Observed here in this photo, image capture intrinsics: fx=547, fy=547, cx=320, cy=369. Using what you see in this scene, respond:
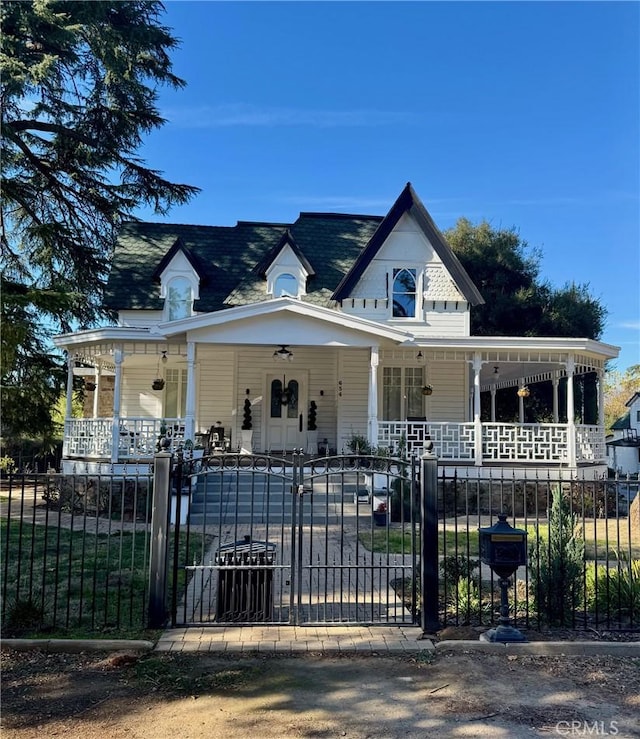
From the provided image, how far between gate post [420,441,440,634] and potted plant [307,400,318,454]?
11753mm

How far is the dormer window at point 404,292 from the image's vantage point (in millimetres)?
17781

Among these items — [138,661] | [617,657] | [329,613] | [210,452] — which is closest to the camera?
[138,661]

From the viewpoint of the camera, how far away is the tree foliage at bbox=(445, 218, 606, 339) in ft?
98.4

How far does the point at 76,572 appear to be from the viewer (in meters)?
8.13

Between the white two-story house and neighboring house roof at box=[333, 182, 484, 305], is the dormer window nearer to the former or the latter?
the white two-story house

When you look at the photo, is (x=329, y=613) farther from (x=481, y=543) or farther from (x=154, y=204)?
(x=154, y=204)

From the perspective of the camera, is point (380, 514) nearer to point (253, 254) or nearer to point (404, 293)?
point (404, 293)

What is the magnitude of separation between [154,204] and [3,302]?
1677 centimetres

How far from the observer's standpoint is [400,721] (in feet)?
13.2

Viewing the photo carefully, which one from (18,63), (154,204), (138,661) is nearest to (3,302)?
(138,661)

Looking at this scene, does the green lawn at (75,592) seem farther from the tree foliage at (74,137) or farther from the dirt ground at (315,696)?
the tree foliage at (74,137)

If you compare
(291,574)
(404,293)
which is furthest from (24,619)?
(404,293)

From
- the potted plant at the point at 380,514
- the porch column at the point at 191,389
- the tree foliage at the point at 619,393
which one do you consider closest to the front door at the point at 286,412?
the porch column at the point at 191,389

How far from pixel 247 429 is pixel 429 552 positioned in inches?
471
